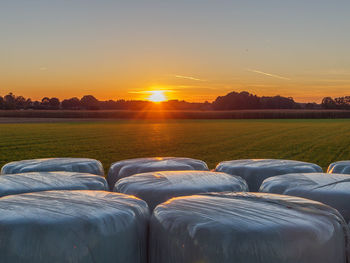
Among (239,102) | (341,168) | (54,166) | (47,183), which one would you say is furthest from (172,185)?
(239,102)

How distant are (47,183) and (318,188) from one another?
1850 millimetres

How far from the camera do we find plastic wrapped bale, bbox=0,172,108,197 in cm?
254

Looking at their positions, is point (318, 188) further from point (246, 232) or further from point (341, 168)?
point (341, 168)

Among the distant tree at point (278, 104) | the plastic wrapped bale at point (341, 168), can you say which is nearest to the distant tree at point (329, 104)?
the distant tree at point (278, 104)

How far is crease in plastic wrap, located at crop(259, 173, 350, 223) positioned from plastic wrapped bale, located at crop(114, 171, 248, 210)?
0.27m

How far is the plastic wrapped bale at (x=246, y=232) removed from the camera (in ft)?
5.42

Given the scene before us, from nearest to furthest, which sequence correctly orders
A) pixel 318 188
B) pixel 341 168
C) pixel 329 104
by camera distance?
pixel 318 188, pixel 341 168, pixel 329 104

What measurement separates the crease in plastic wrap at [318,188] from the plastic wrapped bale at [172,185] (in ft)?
0.87

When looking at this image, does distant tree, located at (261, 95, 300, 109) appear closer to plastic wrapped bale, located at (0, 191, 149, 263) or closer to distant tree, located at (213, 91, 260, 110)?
distant tree, located at (213, 91, 260, 110)

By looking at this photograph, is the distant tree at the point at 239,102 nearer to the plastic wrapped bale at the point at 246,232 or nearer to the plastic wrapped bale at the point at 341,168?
the plastic wrapped bale at the point at 341,168

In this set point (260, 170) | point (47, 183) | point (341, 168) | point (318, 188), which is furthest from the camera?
point (341, 168)

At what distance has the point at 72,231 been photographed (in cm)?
172

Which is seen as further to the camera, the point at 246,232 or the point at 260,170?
the point at 260,170

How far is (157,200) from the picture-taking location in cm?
252
